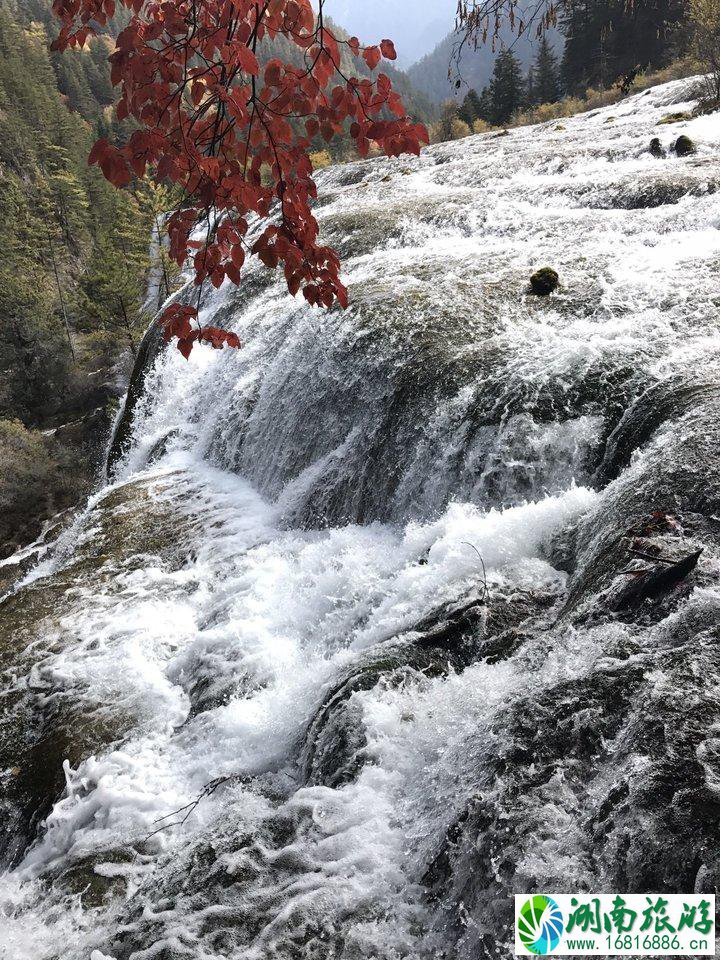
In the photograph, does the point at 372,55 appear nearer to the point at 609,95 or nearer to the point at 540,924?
the point at 540,924

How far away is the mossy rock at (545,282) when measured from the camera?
7484mm

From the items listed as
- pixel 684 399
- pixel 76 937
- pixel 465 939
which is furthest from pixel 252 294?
pixel 465 939

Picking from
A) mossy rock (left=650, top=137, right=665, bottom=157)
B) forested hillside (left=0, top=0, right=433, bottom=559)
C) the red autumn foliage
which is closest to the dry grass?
mossy rock (left=650, top=137, right=665, bottom=157)

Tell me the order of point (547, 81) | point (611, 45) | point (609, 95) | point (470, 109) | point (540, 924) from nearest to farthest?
point (540, 924)
point (609, 95)
point (611, 45)
point (547, 81)
point (470, 109)

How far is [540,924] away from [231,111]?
9.09 feet

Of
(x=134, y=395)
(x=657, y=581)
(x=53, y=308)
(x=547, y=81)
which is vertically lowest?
(x=657, y=581)

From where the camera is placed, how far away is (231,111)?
1.67 metres

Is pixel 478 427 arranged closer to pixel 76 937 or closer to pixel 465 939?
pixel 465 939

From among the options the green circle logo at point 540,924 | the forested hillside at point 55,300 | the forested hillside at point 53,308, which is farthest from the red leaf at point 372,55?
the forested hillside at point 53,308

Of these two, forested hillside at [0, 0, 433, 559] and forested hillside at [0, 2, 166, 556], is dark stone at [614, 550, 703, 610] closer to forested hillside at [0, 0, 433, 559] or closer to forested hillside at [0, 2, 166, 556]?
forested hillside at [0, 0, 433, 559]

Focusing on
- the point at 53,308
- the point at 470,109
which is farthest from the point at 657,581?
the point at 470,109

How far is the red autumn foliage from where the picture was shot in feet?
5.46

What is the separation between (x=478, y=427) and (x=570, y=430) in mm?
891

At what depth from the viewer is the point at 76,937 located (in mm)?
3461
